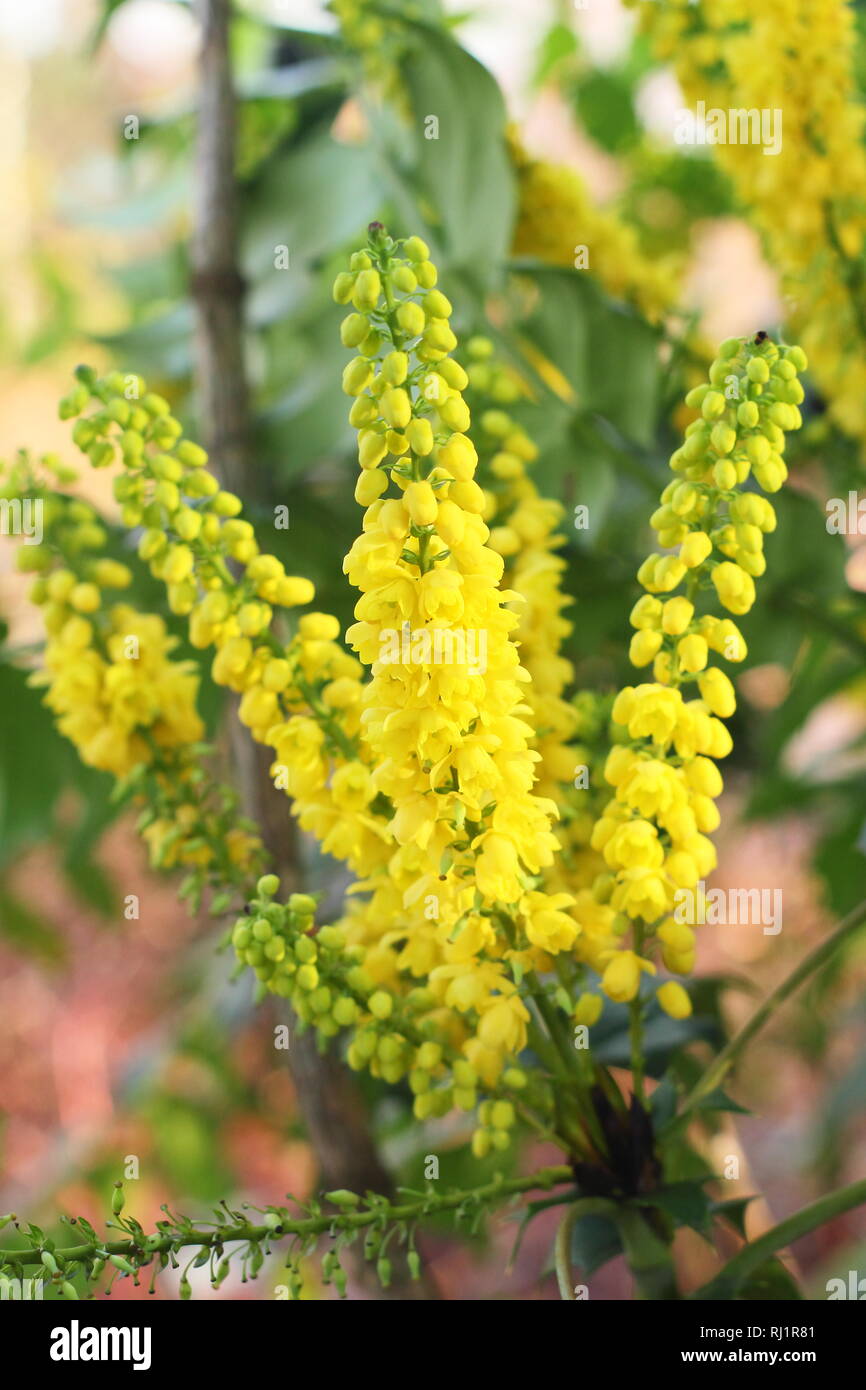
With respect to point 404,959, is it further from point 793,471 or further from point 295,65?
point 295,65

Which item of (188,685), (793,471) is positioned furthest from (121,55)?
(188,685)

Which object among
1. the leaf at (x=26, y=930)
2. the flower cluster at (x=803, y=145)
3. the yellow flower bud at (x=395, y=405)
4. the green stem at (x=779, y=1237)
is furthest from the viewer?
the leaf at (x=26, y=930)

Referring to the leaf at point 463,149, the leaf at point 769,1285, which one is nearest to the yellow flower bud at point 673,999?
the leaf at point 769,1285

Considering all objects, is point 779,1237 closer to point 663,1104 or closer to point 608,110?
point 663,1104

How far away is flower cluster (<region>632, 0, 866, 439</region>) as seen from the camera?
53 cm

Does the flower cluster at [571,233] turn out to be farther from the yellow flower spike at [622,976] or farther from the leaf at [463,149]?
the yellow flower spike at [622,976]

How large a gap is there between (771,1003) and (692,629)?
16 cm

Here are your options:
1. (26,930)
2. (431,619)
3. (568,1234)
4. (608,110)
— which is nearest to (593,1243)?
(568,1234)

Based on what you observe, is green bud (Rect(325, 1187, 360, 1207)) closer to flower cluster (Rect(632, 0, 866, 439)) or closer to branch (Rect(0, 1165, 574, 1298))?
branch (Rect(0, 1165, 574, 1298))

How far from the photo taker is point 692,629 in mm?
384

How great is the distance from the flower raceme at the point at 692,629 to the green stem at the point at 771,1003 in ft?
0.23

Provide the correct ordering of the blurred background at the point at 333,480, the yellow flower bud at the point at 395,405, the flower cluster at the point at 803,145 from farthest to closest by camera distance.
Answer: the blurred background at the point at 333,480 < the flower cluster at the point at 803,145 < the yellow flower bud at the point at 395,405

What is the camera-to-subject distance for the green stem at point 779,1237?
42 cm

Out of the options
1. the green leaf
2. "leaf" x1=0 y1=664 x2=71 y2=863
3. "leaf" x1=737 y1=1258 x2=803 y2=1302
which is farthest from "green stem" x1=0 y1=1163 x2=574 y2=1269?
the green leaf
